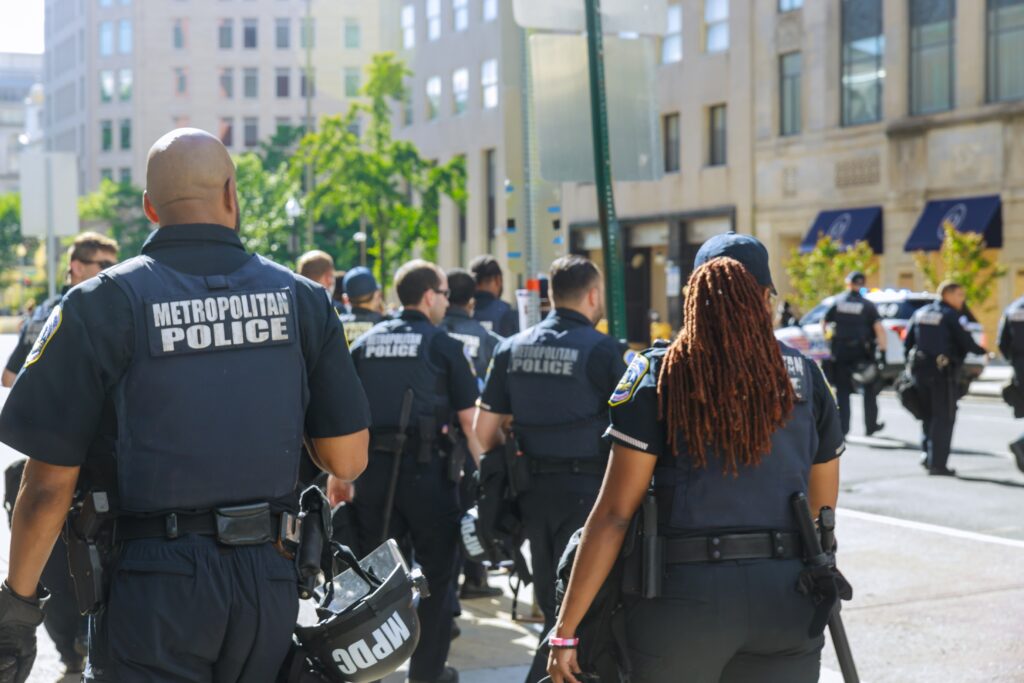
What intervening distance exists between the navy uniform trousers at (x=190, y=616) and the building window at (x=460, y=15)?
4843 centimetres

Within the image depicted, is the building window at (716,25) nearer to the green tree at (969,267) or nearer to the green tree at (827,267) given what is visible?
the green tree at (827,267)

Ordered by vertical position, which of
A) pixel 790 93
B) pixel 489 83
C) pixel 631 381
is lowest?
pixel 631 381

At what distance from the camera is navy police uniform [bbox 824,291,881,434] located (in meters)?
16.7

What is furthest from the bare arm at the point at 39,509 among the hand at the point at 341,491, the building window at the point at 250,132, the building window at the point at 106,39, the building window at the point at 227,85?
the building window at the point at 106,39

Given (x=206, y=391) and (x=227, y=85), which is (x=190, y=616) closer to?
(x=206, y=391)

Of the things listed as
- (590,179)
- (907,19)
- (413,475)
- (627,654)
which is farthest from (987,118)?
(627,654)

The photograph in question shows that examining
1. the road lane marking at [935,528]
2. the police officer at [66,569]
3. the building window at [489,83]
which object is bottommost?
the road lane marking at [935,528]

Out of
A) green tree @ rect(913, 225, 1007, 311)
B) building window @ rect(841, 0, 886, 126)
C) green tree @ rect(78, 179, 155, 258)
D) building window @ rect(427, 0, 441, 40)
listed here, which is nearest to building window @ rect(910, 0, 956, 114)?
building window @ rect(841, 0, 886, 126)

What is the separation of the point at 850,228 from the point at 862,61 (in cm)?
424

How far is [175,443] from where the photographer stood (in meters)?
3.39

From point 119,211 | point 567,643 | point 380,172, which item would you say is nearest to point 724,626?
point 567,643

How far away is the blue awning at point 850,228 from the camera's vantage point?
34.5 metres

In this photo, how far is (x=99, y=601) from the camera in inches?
133

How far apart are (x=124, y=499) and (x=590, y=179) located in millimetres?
5184
